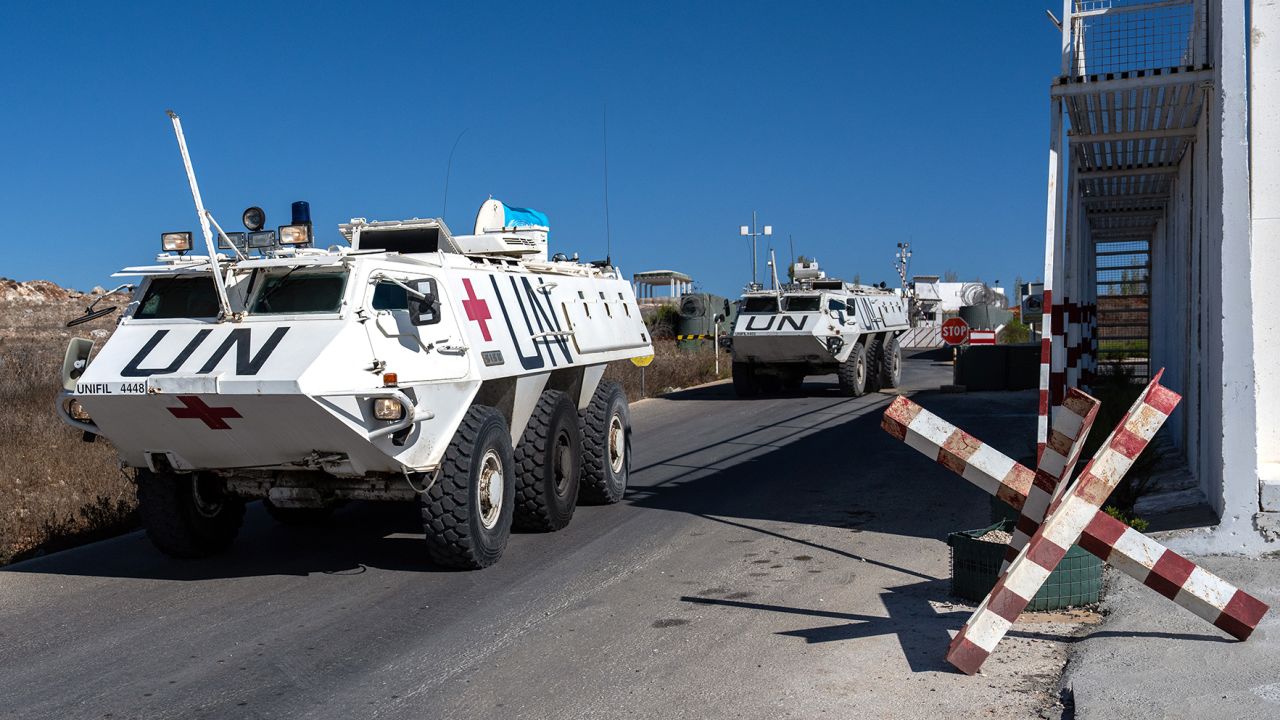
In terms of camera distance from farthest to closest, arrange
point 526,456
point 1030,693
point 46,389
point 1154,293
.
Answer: point 1154,293 → point 46,389 → point 526,456 → point 1030,693

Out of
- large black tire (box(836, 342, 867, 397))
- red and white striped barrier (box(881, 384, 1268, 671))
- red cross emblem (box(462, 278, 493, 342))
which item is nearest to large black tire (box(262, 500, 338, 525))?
red cross emblem (box(462, 278, 493, 342))

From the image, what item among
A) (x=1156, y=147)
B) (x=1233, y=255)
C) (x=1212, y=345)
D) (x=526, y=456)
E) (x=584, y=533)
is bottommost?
(x=584, y=533)

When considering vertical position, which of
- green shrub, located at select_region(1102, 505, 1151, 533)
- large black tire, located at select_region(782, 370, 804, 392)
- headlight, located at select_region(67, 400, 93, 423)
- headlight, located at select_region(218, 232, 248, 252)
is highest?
headlight, located at select_region(218, 232, 248, 252)

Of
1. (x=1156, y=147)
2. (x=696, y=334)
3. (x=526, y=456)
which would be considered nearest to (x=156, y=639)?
(x=526, y=456)

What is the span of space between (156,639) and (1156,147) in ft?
28.3

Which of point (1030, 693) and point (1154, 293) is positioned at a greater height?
point (1154, 293)

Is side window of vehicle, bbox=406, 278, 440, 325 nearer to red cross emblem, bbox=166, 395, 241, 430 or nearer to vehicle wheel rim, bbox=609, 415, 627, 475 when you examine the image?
red cross emblem, bbox=166, 395, 241, 430

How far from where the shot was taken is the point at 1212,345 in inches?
270

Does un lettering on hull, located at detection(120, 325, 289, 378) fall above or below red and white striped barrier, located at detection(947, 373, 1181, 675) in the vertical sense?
above

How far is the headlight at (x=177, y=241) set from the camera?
7.23 meters

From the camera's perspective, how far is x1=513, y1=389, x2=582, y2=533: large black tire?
8.30m

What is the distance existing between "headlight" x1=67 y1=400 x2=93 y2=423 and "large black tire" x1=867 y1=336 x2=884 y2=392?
17.4m

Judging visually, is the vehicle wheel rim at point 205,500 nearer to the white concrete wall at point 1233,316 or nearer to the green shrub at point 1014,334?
the white concrete wall at point 1233,316

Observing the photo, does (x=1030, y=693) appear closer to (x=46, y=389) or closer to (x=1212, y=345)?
(x=1212, y=345)
